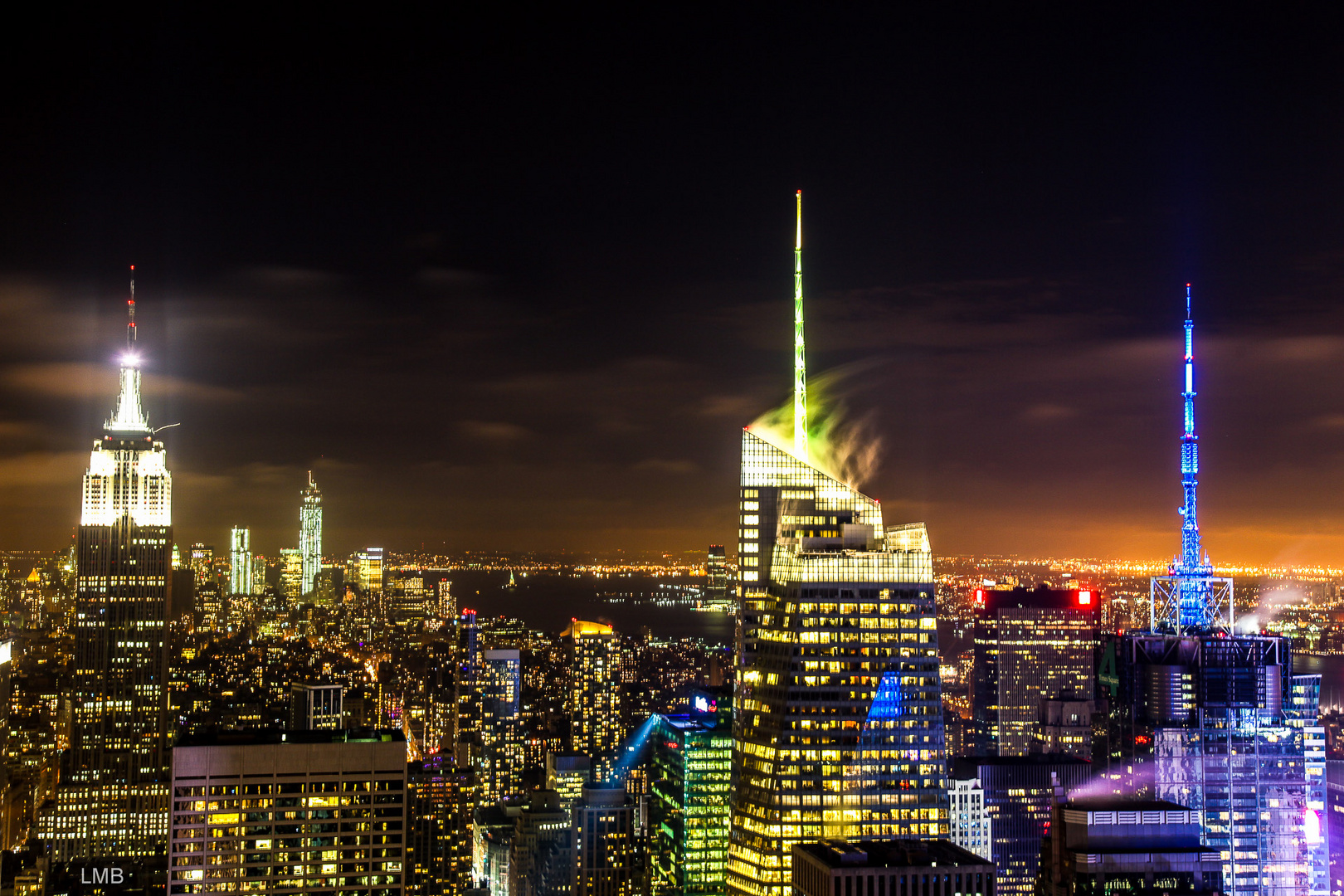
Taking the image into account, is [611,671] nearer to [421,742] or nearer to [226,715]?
[421,742]

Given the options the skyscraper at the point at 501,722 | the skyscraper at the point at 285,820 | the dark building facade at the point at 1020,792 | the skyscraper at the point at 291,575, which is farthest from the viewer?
the skyscraper at the point at 501,722

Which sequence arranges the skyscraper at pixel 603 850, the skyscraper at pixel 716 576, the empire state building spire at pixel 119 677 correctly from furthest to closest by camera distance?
1. the empire state building spire at pixel 119 677
2. the skyscraper at pixel 603 850
3. the skyscraper at pixel 716 576

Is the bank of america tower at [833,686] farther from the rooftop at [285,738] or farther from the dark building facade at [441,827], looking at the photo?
the dark building facade at [441,827]

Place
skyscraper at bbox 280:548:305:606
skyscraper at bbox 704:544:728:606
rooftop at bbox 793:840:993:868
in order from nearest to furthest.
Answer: rooftop at bbox 793:840:993:868 < skyscraper at bbox 704:544:728:606 < skyscraper at bbox 280:548:305:606

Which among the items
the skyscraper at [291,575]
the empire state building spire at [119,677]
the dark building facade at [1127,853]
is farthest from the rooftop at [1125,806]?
the empire state building spire at [119,677]

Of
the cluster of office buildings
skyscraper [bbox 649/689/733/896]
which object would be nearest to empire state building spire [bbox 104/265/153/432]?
the cluster of office buildings

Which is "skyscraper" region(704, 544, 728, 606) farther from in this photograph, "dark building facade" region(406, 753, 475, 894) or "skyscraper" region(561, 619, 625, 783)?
"skyscraper" region(561, 619, 625, 783)
